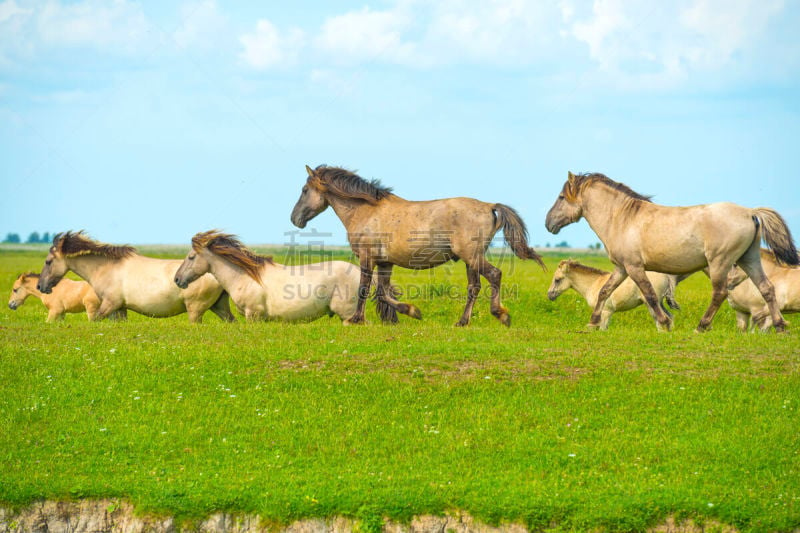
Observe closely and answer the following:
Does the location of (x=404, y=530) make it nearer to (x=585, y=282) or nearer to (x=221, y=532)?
(x=221, y=532)

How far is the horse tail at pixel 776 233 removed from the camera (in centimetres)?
1491

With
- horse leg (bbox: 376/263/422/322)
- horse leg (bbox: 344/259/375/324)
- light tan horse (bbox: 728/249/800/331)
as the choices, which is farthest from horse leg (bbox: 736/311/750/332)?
horse leg (bbox: 344/259/375/324)

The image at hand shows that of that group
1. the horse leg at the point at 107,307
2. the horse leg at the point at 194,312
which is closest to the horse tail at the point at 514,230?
the horse leg at the point at 194,312

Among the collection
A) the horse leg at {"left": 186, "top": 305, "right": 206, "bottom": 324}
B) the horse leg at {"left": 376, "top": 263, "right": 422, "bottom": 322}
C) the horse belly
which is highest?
the horse leg at {"left": 376, "top": 263, "right": 422, "bottom": 322}

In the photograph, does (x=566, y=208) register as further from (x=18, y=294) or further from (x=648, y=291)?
(x=18, y=294)

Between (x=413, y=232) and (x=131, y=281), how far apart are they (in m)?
6.75

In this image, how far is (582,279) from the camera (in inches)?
873

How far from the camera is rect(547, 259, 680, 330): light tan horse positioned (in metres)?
20.1

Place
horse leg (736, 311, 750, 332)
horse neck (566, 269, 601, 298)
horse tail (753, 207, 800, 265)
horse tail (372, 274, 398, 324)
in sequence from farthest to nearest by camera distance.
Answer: horse neck (566, 269, 601, 298) < horse leg (736, 311, 750, 332) < horse tail (372, 274, 398, 324) < horse tail (753, 207, 800, 265)

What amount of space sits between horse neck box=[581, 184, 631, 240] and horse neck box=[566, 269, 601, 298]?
534 cm

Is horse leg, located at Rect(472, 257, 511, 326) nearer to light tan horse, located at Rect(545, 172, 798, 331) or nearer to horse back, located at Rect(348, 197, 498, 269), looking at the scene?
horse back, located at Rect(348, 197, 498, 269)

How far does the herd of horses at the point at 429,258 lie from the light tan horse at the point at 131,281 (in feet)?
0.09

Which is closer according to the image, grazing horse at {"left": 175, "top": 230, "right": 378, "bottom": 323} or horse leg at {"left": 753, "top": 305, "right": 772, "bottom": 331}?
grazing horse at {"left": 175, "top": 230, "right": 378, "bottom": 323}

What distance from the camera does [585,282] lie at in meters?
22.2
